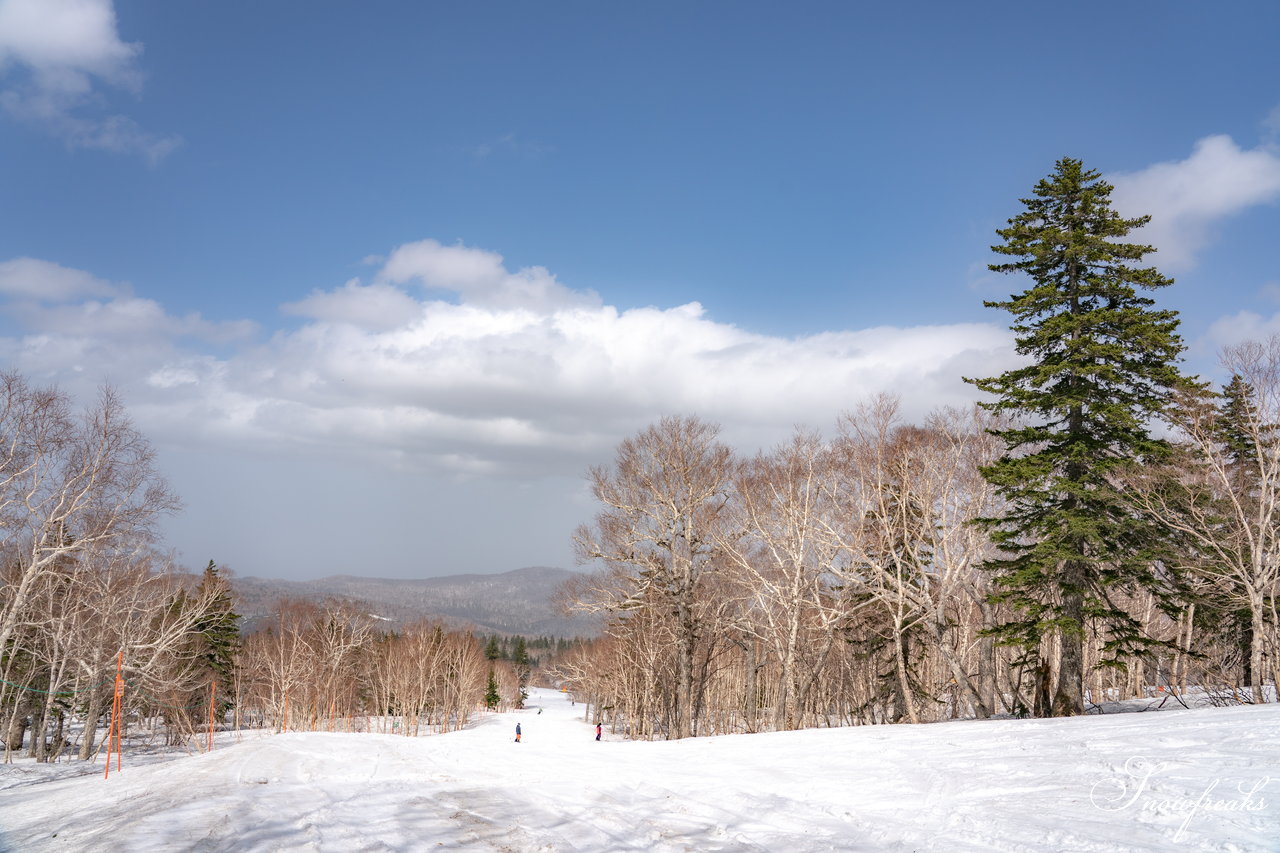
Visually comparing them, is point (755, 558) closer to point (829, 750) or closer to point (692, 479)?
point (692, 479)

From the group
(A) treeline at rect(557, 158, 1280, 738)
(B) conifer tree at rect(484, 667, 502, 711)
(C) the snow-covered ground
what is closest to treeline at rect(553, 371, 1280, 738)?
(A) treeline at rect(557, 158, 1280, 738)

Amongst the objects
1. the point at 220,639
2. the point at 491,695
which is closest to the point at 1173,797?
the point at 220,639

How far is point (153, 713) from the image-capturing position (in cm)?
5219

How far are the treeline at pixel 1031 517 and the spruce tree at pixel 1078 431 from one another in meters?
0.06

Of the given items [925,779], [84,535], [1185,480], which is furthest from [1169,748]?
[84,535]

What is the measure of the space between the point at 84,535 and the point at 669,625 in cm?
2322

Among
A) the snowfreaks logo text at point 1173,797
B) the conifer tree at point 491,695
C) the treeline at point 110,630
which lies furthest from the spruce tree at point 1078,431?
the conifer tree at point 491,695

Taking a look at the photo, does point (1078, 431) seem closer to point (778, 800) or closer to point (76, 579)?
point (778, 800)

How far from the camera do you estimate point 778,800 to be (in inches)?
470

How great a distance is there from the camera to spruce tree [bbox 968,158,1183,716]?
1795 centimetres

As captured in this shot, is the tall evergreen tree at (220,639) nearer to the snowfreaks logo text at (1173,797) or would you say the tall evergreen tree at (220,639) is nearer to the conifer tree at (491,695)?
the snowfreaks logo text at (1173,797)

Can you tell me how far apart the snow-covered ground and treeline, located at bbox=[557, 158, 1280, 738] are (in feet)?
13.7

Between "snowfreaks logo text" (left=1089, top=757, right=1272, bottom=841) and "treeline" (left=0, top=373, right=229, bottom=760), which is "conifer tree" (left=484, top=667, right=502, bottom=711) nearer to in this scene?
"treeline" (left=0, top=373, right=229, bottom=760)

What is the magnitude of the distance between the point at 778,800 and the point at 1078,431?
1319 centimetres
